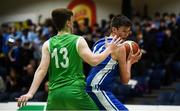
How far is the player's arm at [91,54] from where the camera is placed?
4.14 metres

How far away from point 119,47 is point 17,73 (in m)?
8.26

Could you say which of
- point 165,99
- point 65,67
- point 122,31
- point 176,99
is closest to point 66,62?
point 65,67

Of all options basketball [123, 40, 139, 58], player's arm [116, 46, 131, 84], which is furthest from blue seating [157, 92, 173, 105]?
player's arm [116, 46, 131, 84]

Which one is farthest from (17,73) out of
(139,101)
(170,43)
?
(170,43)

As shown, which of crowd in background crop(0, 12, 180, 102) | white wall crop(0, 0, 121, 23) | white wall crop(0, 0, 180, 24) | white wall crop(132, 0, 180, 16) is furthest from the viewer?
white wall crop(0, 0, 121, 23)

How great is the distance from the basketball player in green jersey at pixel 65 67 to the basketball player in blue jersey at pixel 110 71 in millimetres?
344

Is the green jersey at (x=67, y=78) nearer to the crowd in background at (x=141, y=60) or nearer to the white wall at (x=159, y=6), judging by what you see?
the crowd in background at (x=141, y=60)

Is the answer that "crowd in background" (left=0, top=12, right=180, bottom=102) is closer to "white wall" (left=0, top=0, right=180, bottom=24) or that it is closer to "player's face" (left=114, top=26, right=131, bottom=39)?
"white wall" (left=0, top=0, right=180, bottom=24)

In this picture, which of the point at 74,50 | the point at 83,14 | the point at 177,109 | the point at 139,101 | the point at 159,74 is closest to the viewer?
the point at 74,50

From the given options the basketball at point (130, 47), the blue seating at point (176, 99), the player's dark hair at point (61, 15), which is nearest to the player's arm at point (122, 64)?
the basketball at point (130, 47)

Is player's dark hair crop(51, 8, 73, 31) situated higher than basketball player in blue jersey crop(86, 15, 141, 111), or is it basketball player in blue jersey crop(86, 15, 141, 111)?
player's dark hair crop(51, 8, 73, 31)

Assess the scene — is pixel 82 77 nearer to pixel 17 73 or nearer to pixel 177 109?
pixel 177 109

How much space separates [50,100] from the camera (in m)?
4.28

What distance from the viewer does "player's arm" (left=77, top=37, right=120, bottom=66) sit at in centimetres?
414
